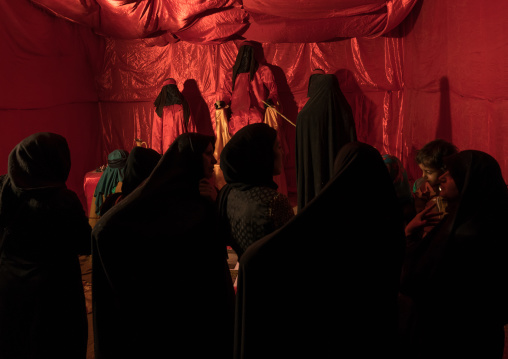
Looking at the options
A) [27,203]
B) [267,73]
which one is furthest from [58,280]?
[267,73]

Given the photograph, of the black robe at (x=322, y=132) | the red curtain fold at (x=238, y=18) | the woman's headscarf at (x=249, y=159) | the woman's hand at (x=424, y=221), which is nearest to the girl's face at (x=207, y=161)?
the woman's headscarf at (x=249, y=159)

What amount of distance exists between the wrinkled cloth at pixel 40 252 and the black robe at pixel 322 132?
2.30 metres

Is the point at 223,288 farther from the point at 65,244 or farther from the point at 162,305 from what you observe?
the point at 65,244

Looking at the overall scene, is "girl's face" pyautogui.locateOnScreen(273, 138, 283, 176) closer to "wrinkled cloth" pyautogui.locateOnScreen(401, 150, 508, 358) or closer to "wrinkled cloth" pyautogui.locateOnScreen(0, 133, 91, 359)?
"wrinkled cloth" pyautogui.locateOnScreen(401, 150, 508, 358)

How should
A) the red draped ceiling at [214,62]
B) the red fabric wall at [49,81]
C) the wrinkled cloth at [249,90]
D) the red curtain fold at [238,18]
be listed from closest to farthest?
1. the red draped ceiling at [214,62]
2. the red fabric wall at [49,81]
3. the red curtain fold at [238,18]
4. the wrinkled cloth at [249,90]

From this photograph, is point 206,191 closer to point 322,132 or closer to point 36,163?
point 36,163

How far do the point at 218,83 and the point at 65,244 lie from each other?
15.4 feet

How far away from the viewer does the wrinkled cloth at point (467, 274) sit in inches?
58.6

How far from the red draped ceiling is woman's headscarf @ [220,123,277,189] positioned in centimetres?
247

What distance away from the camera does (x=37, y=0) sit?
514 cm

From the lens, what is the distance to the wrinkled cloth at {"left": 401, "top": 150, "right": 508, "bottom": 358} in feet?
4.89

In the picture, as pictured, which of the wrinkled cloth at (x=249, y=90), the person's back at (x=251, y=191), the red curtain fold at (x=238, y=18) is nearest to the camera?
the person's back at (x=251, y=191)

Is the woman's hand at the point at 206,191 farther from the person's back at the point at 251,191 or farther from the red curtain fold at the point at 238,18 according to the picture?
the red curtain fold at the point at 238,18

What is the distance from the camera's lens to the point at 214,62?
21.0 ft
